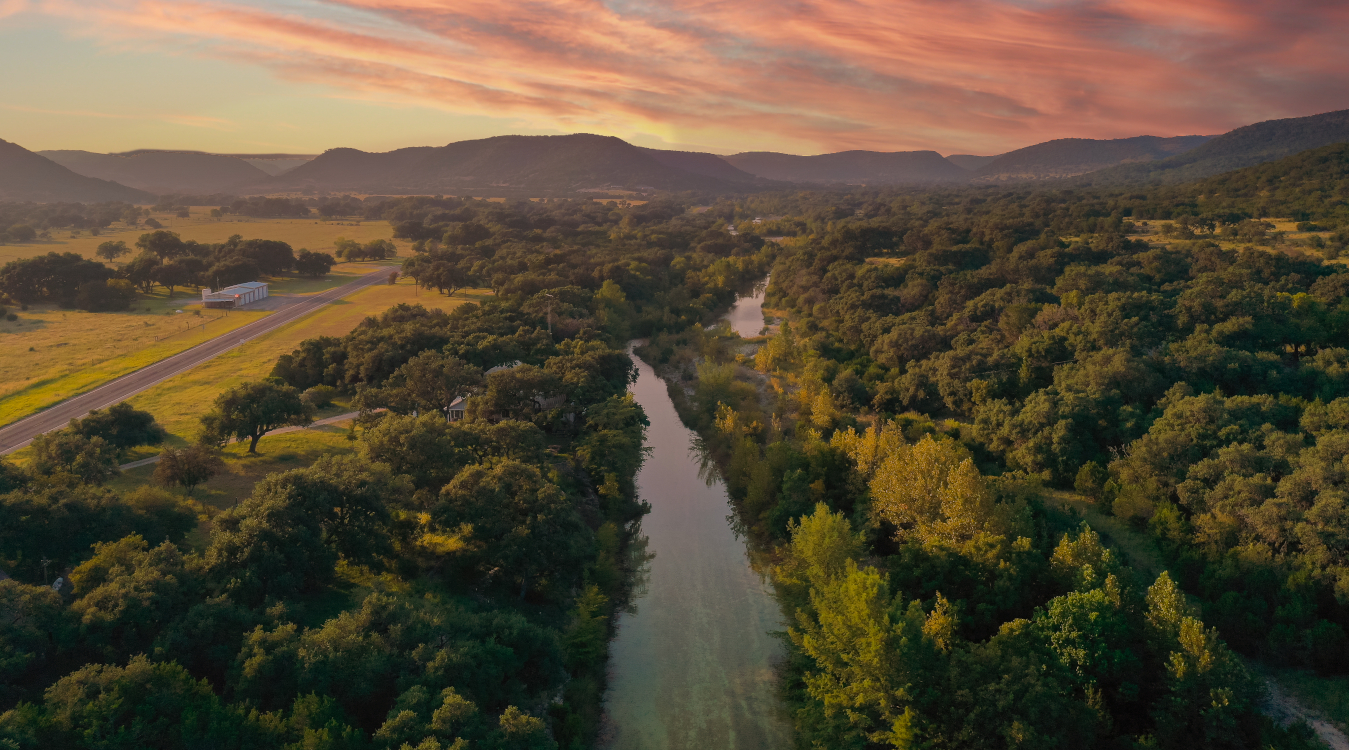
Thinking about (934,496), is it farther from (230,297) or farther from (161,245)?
(161,245)

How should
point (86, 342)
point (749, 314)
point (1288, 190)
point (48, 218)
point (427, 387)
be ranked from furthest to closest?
point (48, 218)
point (1288, 190)
point (749, 314)
point (86, 342)
point (427, 387)

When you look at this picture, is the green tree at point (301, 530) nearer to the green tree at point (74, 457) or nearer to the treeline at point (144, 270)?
the green tree at point (74, 457)

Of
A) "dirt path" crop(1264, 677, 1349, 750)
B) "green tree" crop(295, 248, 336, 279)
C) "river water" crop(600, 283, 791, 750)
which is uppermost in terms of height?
"green tree" crop(295, 248, 336, 279)

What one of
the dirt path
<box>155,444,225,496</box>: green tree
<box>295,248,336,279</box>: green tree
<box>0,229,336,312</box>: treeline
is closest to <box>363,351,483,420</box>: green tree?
<box>155,444,225,496</box>: green tree

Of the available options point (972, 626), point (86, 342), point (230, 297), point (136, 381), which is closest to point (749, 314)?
point (230, 297)

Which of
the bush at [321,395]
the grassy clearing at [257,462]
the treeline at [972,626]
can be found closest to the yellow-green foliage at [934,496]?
the treeline at [972,626]

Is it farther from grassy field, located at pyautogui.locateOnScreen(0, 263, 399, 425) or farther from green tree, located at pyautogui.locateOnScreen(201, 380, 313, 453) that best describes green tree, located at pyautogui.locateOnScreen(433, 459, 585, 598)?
grassy field, located at pyautogui.locateOnScreen(0, 263, 399, 425)
